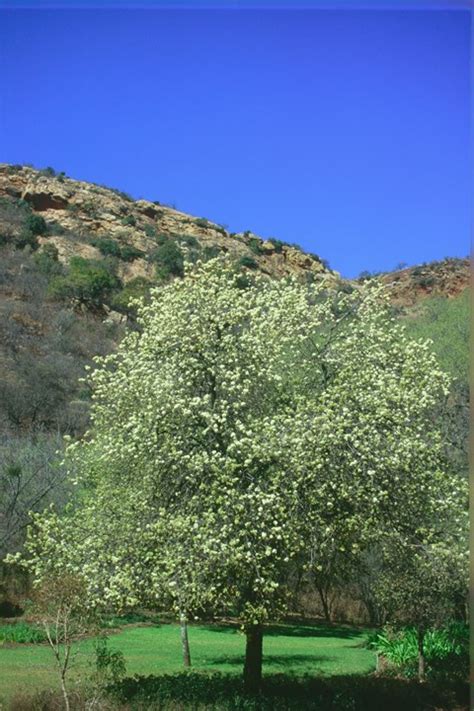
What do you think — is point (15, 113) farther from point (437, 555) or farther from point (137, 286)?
point (137, 286)

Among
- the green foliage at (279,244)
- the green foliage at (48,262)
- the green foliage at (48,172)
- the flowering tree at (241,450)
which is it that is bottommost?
the flowering tree at (241,450)

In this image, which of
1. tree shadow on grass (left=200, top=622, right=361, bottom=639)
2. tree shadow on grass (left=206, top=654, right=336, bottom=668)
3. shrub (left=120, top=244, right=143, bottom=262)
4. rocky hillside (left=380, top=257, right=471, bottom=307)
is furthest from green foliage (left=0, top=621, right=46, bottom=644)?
shrub (left=120, top=244, right=143, bottom=262)

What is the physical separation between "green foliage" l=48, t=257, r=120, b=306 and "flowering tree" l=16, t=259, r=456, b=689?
1534 centimetres

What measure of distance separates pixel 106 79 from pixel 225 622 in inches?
248

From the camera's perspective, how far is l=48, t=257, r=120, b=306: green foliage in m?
21.6

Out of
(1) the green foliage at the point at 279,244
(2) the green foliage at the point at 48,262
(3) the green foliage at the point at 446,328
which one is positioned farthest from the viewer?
(1) the green foliage at the point at 279,244

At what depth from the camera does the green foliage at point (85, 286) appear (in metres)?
21.6

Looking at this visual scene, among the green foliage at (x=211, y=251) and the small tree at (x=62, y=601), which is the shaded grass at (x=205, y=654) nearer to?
the small tree at (x=62, y=601)

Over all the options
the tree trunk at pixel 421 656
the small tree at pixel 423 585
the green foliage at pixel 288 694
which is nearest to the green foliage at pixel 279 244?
the small tree at pixel 423 585

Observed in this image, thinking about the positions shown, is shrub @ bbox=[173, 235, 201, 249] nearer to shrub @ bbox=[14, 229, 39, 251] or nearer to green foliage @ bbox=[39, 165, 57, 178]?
shrub @ bbox=[14, 229, 39, 251]

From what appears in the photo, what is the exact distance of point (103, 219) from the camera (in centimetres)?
2878

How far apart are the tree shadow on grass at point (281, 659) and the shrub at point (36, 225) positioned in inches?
750

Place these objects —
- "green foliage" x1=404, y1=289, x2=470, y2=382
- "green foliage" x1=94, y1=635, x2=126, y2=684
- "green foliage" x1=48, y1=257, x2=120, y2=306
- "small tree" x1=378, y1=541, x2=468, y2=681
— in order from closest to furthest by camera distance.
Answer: "small tree" x1=378, y1=541, x2=468, y2=681 < "green foliage" x1=94, y1=635, x2=126, y2=684 < "green foliage" x1=404, y1=289, x2=470, y2=382 < "green foliage" x1=48, y1=257, x2=120, y2=306

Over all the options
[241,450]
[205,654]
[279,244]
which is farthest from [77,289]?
[241,450]
